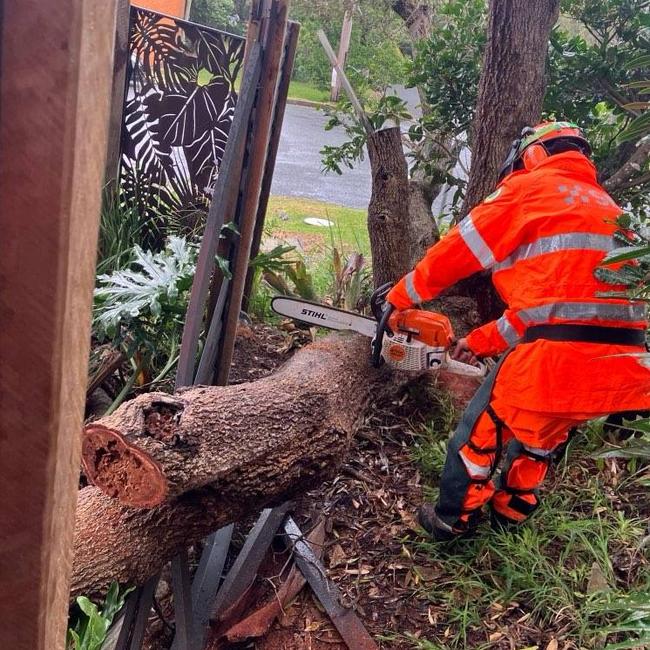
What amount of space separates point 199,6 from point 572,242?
644 inches

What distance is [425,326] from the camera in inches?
114

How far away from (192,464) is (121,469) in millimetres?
209

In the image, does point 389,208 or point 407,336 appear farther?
point 389,208

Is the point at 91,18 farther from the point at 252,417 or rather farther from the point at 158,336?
the point at 158,336

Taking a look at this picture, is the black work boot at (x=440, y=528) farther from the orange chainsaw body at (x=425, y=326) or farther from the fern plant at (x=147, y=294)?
the fern plant at (x=147, y=294)

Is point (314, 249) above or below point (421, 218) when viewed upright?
below

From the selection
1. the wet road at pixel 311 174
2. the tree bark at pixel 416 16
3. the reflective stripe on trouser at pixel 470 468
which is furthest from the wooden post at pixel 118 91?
the wet road at pixel 311 174

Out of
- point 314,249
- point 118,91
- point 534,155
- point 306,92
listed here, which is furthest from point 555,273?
point 306,92

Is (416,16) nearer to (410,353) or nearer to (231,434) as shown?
(410,353)

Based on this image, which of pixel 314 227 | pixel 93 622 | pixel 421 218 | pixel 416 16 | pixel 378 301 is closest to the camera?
pixel 93 622

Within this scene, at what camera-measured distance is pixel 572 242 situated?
2.45m

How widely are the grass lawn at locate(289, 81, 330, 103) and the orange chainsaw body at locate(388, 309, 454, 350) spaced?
14980 mm

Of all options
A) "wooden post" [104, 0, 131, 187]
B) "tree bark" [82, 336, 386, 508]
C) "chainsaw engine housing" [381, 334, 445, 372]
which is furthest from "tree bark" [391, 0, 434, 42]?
"tree bark" [82, 336, 386, 508]

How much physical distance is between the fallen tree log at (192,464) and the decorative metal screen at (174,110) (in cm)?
236
